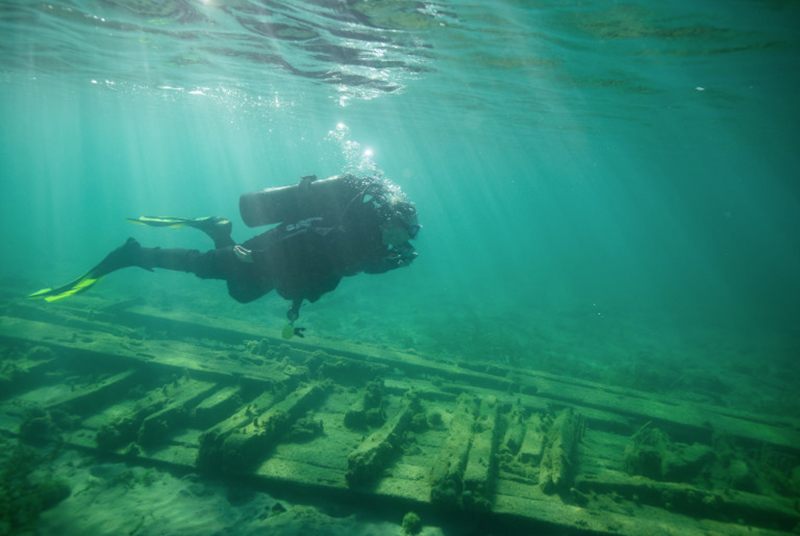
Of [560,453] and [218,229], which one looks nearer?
[560,453]

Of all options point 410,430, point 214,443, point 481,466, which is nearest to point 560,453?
point 481,466

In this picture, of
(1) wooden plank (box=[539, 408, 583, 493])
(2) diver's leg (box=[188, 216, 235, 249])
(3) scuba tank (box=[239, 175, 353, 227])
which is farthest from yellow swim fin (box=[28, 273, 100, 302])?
(1) wooden plank (box=[539, 408, 583, 493])

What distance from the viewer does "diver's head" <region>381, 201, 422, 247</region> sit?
5.39 metres

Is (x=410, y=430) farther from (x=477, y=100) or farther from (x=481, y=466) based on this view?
(x=477, y=100)

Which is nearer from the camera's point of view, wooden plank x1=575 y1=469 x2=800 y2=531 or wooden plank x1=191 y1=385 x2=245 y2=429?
wooden plank x1=575 y1=469 x2=800 y2=531

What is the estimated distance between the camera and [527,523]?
5512mm

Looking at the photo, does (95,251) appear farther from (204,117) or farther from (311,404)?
(311,404)

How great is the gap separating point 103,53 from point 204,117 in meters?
26.9

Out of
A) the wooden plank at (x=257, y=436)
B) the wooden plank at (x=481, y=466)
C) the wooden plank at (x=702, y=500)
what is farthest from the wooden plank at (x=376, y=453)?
the wooden plank at (x=702, y=500)

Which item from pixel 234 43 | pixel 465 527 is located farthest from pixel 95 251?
pixel 465 527

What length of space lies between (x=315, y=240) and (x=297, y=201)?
2.96ft

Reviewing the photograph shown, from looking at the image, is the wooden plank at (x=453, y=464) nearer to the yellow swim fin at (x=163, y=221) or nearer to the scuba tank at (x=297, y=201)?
the scuba tank at (x=297, y=201)

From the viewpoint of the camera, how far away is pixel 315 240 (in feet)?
18.3

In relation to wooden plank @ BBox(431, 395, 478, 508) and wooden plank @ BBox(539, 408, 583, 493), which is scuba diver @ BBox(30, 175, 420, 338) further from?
wooden plank @ BBox(539, 408, 583, 493)
